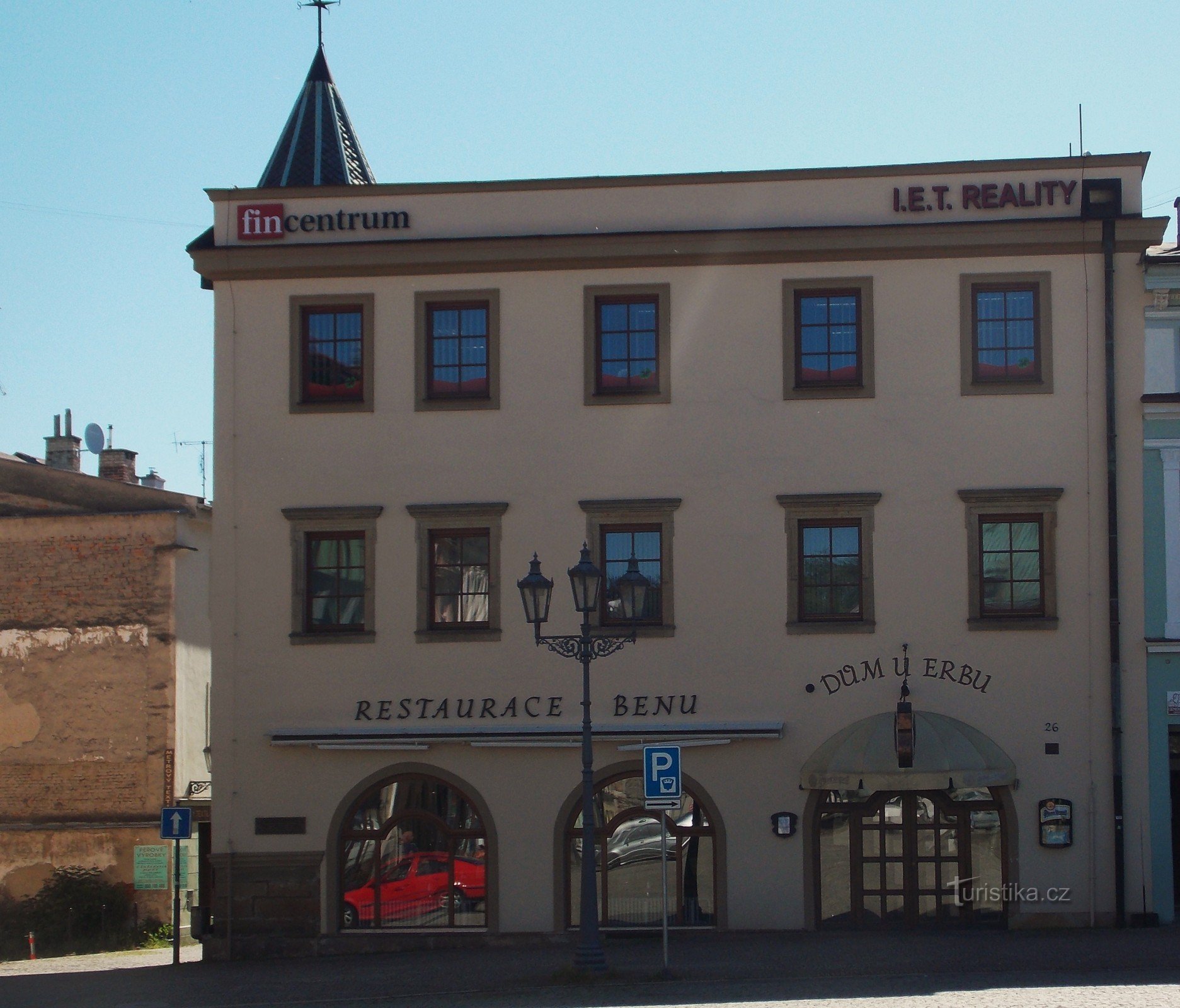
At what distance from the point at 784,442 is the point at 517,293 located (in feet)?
14.7

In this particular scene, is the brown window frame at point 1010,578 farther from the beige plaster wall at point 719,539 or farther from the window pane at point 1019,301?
the window pane at point 1019,301

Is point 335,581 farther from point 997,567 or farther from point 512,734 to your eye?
point 997,567

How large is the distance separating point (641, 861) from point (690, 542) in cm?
460

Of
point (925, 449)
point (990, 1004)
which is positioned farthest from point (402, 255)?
point (990, 1004)

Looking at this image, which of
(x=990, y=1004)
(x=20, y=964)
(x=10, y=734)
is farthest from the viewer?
(x=10, y=734)

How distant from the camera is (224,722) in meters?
23.2

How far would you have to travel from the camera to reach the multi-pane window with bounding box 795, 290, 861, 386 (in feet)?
75.4

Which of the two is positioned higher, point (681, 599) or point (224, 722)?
point (681, 599)

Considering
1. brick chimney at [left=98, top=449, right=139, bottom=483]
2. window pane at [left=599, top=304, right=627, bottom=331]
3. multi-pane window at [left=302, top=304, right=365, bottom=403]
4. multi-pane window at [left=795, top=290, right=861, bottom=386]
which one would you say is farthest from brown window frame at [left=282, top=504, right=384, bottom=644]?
brick chimney at [left=98, top=449, right=139, bottom=483]

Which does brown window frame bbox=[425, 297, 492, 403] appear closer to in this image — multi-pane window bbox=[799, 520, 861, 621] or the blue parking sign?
multi-pane window bbox=[799, 520, 861, 621]

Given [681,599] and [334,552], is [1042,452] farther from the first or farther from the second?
[334,552]

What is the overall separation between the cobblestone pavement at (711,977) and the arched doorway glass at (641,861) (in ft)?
1.35

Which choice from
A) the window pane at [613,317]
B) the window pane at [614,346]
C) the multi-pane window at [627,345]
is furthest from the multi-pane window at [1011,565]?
the window pane at [613,317]

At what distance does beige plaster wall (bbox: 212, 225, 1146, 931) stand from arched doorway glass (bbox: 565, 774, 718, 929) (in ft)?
1.24
